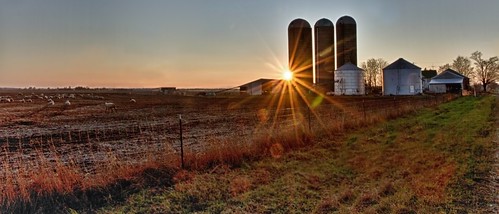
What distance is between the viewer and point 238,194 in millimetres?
6234

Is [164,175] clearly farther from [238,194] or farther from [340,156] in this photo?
[340,156]

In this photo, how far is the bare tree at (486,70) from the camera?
8575cm

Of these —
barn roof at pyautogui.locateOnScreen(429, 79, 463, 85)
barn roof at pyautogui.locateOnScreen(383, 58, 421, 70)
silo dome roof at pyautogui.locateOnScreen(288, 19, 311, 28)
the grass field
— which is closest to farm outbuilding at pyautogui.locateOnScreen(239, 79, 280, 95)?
silo dome roof at pyautogui.locateOnScreen(288, 19, 311, 28)

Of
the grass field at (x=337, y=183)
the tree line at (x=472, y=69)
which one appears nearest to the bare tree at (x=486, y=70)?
the tree line at (x=472, y=69)

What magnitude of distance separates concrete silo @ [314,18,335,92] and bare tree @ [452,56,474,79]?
199 feet

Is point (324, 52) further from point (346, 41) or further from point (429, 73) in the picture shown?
point (429, 73)

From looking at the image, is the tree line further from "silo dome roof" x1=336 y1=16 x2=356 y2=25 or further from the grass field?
the grass field

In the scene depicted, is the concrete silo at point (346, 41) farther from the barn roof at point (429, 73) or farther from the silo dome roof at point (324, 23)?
the barn roof at point (429, 73)

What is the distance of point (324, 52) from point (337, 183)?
45.5 meters

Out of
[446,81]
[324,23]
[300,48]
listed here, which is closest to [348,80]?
[324,23]

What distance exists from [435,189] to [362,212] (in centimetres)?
169

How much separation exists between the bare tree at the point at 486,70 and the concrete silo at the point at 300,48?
195 ft

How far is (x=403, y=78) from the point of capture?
55844 mm

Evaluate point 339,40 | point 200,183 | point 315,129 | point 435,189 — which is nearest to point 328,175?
point 435,189
